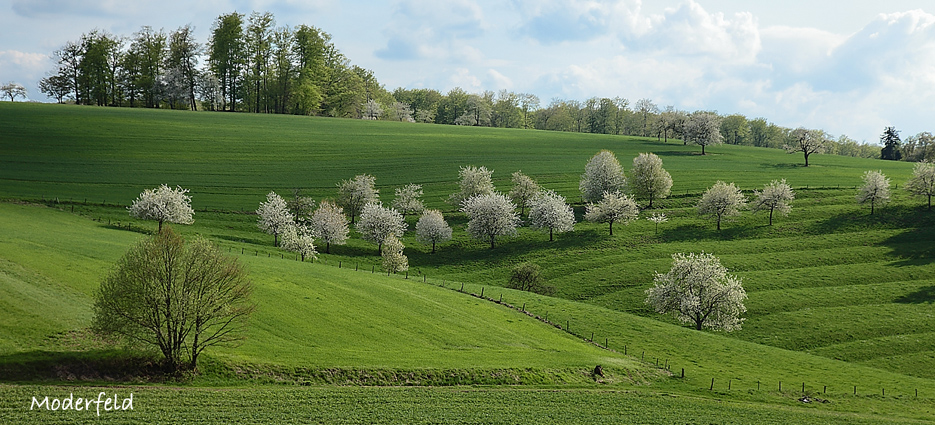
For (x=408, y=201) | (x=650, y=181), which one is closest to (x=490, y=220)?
(x=408, y=201)

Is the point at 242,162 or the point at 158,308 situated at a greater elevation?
the point at 242,162

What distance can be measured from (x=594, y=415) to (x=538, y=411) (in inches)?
127

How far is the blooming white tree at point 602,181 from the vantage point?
103125 mm

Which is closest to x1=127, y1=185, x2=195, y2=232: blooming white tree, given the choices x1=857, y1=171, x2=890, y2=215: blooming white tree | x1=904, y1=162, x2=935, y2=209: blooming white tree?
x1=857, y1=171, x2=890, y2=215: blooming white tree

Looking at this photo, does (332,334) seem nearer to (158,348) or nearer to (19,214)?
(158,348)

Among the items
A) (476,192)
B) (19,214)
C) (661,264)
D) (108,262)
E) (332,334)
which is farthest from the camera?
(476,192)

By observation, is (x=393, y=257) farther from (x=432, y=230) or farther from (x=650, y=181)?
(x=650, y=181)

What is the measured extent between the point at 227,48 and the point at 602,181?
317 ft

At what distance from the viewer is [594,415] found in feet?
111

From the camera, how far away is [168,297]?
3391 cm

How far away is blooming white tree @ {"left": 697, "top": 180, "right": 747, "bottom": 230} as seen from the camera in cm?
9100

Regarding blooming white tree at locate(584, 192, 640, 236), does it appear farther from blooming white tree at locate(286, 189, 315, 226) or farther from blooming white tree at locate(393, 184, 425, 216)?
blooming white tree at locate(286, 189, 315, 226)

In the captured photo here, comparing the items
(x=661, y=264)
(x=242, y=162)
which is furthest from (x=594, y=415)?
(x=242, y=162)

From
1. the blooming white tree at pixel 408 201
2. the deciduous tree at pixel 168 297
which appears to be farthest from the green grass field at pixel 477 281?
the blooming white tree at pixel 408 201
